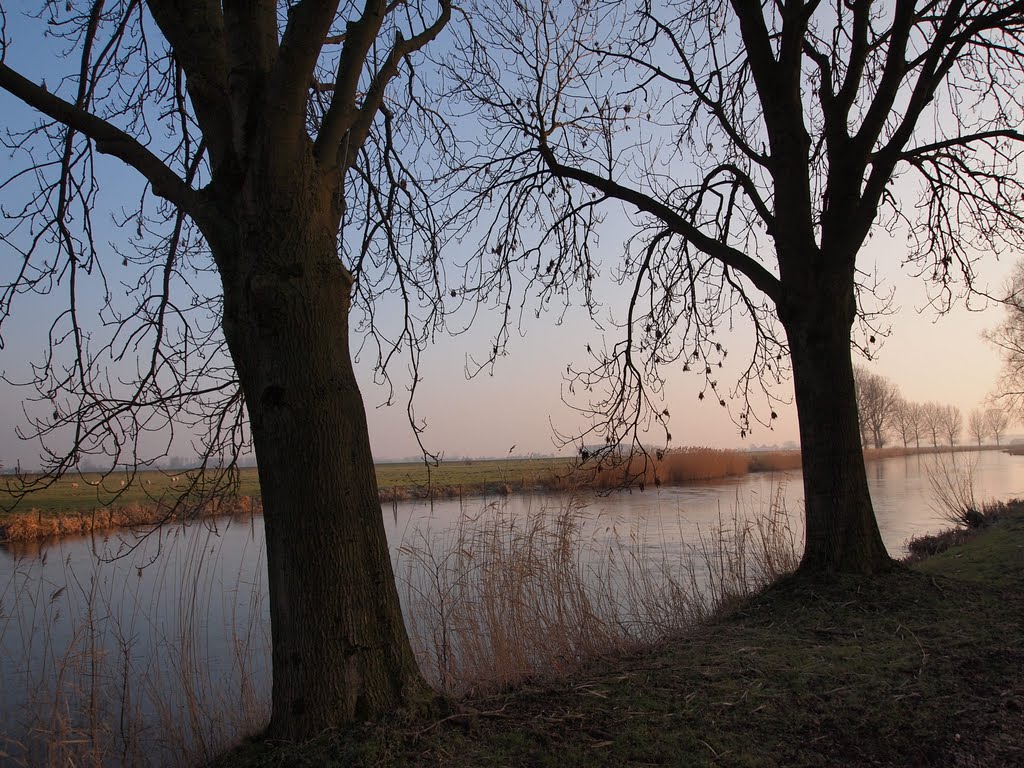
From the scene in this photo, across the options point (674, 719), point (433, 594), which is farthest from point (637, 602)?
point (674, 719)

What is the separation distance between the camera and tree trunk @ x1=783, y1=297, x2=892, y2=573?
5.24 meters

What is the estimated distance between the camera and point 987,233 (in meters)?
6.57

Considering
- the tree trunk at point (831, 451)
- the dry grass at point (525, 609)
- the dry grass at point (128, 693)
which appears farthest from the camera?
the tree trunk at point (831, 451)

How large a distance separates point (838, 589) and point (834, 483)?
2.55 feet

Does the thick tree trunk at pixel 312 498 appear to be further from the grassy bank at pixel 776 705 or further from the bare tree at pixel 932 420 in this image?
the bare tree at pixel 932 420

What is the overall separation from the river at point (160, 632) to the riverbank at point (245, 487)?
0.32m

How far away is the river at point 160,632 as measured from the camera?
14.4ft

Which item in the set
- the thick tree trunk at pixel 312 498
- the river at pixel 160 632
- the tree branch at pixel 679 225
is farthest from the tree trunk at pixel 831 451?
the thick tree trunk at pixel 312 498

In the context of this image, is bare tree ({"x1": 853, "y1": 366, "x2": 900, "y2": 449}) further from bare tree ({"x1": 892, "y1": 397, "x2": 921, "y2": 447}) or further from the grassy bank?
the grassy bank

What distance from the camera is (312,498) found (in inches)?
108

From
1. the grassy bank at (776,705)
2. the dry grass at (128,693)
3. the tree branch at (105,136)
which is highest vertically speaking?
the tree branch at (105,136)

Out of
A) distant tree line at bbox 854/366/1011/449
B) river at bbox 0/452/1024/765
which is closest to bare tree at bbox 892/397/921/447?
distant tree line at bbox 854/366/1011/449

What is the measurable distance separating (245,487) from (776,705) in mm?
21173

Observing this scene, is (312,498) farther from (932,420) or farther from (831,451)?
(932,420)
